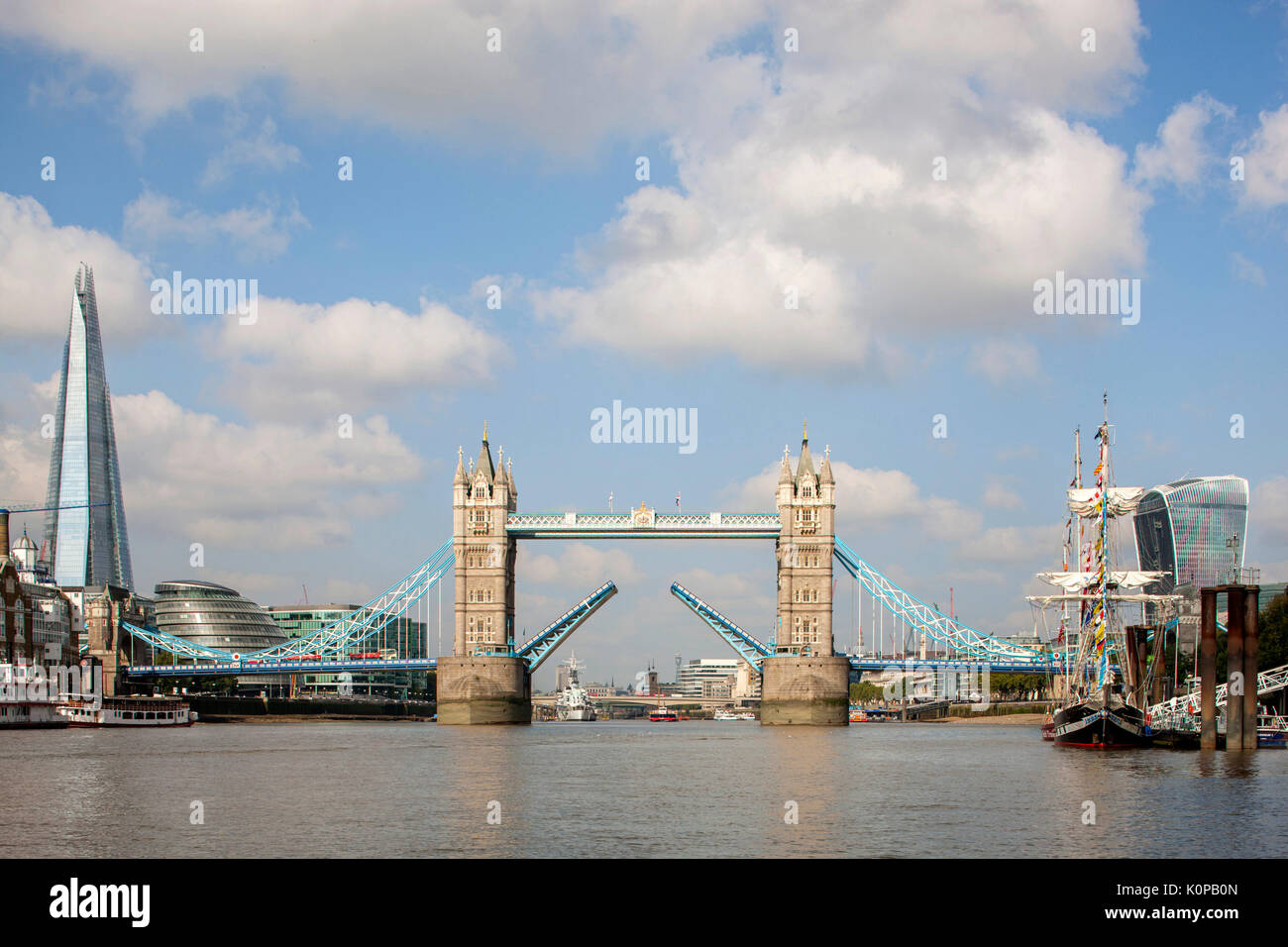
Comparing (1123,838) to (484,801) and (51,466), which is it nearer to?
(484,801)

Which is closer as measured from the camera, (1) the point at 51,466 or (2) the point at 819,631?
(2) the point at 819,631

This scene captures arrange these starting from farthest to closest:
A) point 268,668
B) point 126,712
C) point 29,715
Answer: point 268,668
point 126,712
point 29,715

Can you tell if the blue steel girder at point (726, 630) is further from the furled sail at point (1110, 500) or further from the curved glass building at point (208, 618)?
the curved glass building at point (208, 618)

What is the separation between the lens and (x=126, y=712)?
8650 cm

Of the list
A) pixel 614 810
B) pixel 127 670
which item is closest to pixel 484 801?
pixel 614 810

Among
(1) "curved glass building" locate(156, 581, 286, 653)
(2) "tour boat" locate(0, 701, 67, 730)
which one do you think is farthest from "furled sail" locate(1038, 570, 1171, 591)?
(1) "curved glass building" locate(156, 581, 286, 653)

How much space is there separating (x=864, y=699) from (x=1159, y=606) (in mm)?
99500

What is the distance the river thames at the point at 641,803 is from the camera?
23766 millimetres

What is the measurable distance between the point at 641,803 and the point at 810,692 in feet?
186

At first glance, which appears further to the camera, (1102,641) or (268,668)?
(268,668)

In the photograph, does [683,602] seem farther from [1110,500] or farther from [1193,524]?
[1193,524]

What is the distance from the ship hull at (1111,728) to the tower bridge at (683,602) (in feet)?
114

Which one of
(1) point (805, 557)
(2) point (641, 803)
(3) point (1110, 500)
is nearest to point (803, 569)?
(1) point (805, 557)
